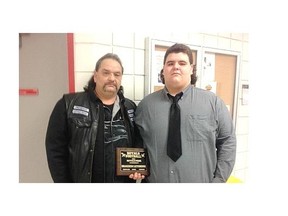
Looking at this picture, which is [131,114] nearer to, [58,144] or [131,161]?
[131,161]

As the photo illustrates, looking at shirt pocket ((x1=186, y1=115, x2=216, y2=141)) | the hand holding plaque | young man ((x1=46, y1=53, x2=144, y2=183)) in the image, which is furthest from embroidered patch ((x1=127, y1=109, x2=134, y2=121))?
shirt pocket ((x1=186, y1=115, x2=216, y2=141))

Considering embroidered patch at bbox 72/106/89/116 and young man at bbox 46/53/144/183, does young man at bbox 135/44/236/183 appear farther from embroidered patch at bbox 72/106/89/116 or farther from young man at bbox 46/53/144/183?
embroidered patch at bbox 72/106/89/116

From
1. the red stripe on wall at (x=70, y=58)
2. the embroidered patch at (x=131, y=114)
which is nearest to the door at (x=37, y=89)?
the red stripe on wall at (x=70, y=58)

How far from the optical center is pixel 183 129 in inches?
40.7

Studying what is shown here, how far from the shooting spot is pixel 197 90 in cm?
106

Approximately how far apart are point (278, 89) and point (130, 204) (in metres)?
0.77

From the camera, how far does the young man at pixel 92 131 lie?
3.33ft

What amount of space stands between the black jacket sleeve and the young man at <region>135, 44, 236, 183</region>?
1.02 ft

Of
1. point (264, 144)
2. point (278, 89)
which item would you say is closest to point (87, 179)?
point (264, 144)

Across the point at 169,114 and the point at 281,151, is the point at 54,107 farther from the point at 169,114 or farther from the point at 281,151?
the point at 281,151

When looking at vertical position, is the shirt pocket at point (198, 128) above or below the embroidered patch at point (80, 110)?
below

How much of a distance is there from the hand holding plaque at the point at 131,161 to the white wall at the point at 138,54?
0.73 ft

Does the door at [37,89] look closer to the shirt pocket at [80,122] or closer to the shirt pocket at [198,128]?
the shirt pocket at [80,122]

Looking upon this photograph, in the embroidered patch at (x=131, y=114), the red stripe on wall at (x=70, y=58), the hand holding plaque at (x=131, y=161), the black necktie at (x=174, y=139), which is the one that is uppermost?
the red stripe on wall at (x=70, y=58)
